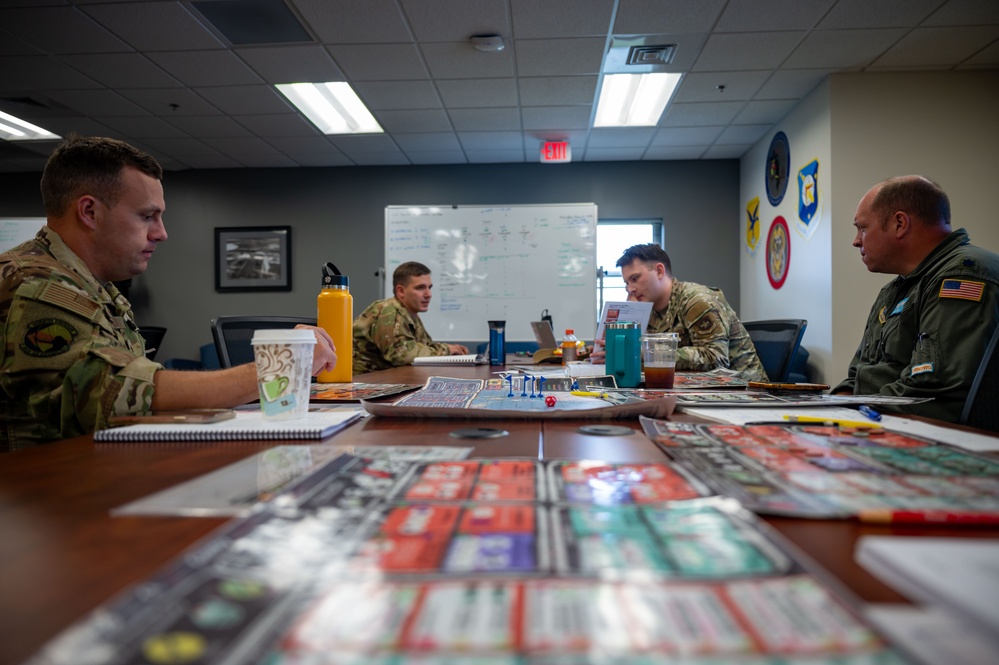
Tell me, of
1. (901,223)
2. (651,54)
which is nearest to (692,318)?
(901,223)

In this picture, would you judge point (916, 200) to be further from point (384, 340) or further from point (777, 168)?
point (777, 168)

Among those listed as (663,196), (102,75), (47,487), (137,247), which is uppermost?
(102,75)

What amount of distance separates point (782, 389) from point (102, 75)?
4.00m

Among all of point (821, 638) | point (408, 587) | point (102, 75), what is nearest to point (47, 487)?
point (408, 587)

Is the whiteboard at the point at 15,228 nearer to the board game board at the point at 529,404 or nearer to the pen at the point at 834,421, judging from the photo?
the board game board at the point at 529,404

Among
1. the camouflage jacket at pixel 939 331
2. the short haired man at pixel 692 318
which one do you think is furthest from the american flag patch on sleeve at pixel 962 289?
the short haired man at pixel 692 318

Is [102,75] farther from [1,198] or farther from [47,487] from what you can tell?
[47,487]

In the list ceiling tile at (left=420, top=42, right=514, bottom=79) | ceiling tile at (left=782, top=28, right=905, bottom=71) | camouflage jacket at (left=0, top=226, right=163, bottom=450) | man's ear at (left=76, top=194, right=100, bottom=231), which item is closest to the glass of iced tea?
camouflage jacket at (left=0, top=226, right=163, bottom=450)

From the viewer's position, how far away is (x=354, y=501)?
40 cm

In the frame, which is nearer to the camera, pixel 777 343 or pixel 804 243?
pixel 777 343

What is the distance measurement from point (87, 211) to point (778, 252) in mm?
4155

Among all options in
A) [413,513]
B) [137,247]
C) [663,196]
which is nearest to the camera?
[413,513]

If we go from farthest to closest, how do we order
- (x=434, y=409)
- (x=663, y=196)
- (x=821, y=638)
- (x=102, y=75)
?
(x=663, y=196)
(x=102, y=75)
(x=434, y=409)
(x=821, y=638)

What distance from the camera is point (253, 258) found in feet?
17.1
